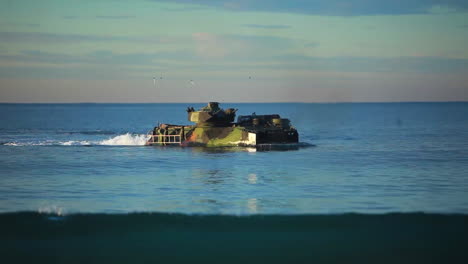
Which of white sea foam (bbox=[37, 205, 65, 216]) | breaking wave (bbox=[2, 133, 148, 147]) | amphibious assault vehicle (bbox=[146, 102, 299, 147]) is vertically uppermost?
amphibious assault vehicle (bbox=[146, 102, 299, 147])

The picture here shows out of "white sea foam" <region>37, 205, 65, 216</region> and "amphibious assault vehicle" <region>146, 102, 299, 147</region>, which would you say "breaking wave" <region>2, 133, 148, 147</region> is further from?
"white sea foam" <region>37, 205, 65, 216</region>

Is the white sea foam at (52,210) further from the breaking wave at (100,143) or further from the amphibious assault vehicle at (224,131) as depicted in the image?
the breaking wave at (100,143)

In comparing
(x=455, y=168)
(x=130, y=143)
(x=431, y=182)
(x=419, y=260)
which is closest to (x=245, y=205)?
(x=419, y=260)

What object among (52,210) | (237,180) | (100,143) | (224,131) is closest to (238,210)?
(52,210)

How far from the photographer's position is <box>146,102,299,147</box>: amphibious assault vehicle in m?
67.9

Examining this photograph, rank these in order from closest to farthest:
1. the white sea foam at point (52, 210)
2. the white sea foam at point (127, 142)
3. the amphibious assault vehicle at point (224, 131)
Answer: the white sea foam at point (52, 210) → the amphibious assault vehicle at point (224, 131) → the white sea foam at point (127, 142)

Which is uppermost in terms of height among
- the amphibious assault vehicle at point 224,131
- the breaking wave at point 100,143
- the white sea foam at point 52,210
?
the amphibious assault vehicle at point 224,131

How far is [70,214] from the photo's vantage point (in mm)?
27188

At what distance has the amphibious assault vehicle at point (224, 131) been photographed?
67.9 meters

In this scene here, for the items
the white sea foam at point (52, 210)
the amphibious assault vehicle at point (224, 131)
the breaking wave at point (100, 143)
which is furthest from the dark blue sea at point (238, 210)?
the breaking wave at point (100, 143)

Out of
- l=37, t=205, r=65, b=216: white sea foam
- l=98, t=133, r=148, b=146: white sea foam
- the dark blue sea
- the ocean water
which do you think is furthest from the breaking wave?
l=37, t=205, r=65, b=216: white sea foam

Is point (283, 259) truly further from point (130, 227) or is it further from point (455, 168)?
point (455, 168)

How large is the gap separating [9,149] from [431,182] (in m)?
45.5

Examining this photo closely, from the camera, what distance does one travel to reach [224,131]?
227 feet
